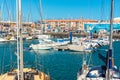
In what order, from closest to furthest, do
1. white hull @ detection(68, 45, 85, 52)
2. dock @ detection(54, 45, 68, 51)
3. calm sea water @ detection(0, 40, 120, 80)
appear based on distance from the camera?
calm sea water @ detection(0, 40, 120, 80) → white hull @ detection(68, 45, 85, 52) → dock @ detection(54, 45, 68, 51)

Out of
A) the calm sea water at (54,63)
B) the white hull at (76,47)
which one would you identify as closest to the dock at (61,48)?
the white hull at (76,47)

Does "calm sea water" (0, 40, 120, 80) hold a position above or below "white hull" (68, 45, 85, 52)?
below

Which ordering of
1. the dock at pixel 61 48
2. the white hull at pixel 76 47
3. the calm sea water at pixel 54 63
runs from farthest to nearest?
the dock at pixel 61 48
the white hull at pixel 76 47
the calm sea water at pixel 54 63

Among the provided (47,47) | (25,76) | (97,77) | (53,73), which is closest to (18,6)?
(25,76)

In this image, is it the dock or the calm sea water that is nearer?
the calm sea water

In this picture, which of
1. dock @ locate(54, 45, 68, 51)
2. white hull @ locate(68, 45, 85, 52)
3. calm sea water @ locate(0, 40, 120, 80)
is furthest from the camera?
dock @ locate(54, 45, 68, 51)

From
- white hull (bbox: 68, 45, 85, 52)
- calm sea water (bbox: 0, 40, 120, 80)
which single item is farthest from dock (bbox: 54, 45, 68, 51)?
calm sea water (bbox: 0, 40, 120, 80)

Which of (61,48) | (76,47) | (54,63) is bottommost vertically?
(54,63)

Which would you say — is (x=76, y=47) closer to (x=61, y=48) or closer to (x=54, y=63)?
(x=61, y=48)

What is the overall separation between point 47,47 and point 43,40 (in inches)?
148

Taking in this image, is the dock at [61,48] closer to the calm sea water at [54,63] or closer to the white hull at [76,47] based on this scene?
the white hull at [76,47]

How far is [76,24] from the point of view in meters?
170

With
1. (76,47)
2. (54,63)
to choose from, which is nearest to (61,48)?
(76,47)

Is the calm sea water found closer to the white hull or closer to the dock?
the dock
